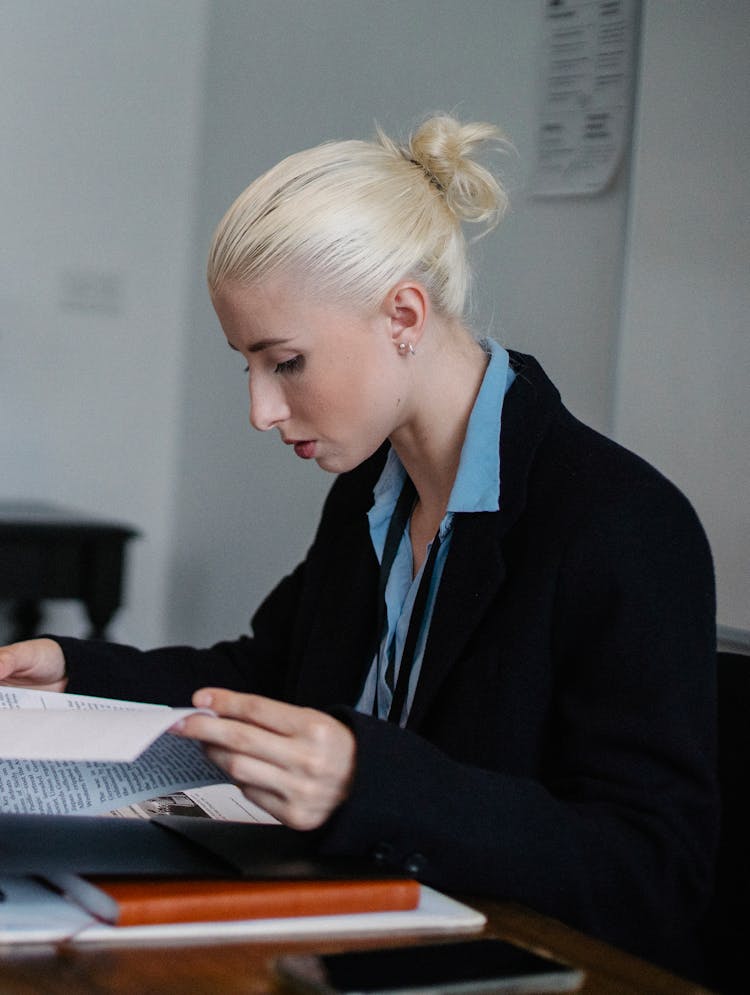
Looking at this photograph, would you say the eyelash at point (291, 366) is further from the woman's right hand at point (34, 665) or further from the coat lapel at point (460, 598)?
the woman's right hand at point (34, 665)

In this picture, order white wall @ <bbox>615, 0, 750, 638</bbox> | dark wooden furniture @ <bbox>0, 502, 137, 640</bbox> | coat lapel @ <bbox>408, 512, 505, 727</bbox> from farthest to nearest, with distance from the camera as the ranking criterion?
dark wooden furniture @ <bbox>0, 502, 137, 640</bbox> < white wall @ <bbox>615, 0, 750, 638</bbox> < coat lapel @ <bbox>408, 512, 505, 727</bbox>

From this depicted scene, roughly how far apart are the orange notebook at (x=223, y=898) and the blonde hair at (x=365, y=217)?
0.64 m

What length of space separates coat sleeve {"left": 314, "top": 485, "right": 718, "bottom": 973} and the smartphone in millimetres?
145

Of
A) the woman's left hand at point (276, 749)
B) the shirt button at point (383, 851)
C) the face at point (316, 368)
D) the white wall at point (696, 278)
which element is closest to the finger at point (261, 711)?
the woman's left hand at point (276, 749)

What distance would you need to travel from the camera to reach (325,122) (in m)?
3.16

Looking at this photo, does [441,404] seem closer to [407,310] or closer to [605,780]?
[407,310]

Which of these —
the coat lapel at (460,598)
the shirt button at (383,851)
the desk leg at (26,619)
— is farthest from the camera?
the desk leg at (26,619)

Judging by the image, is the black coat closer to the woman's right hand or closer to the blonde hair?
the woman's right hand

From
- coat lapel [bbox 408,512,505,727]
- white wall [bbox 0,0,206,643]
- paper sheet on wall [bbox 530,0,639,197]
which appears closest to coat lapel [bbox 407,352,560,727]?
coat lapel [bbox 408,512,505,727]

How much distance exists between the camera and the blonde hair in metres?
1.28

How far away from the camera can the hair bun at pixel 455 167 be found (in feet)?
4.61

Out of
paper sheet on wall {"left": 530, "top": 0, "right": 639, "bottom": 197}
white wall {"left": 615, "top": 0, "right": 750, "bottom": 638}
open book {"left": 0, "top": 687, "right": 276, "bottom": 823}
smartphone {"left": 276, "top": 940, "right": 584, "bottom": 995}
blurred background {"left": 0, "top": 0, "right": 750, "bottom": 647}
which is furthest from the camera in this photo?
paper sheet on wall {"left": 530, "top": 0, "right": 639, "bottom": 197}

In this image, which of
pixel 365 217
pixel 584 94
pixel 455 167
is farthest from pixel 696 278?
pixel 365 217

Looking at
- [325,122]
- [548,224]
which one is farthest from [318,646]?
[325,122]
